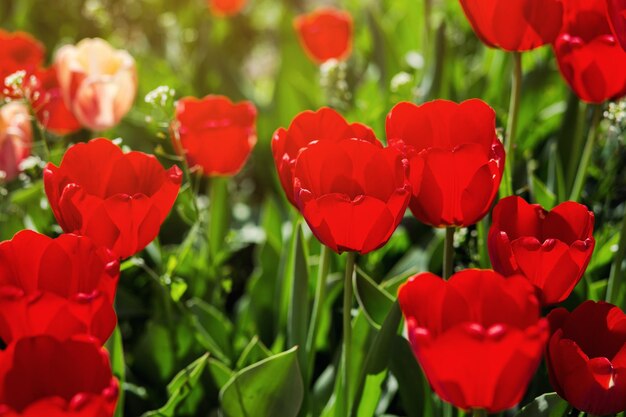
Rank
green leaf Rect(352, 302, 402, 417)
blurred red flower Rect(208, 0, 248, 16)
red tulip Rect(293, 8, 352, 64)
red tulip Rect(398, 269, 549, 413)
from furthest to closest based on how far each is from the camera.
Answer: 1. blurred red flower Rect(208, 0, 248, 16)
2. red tulip Rect(293, 8, 352, 64)
3. green leaf Rect(352, 302, 402, 417)
4. red tulip Rect(398, 269, 549, 413)

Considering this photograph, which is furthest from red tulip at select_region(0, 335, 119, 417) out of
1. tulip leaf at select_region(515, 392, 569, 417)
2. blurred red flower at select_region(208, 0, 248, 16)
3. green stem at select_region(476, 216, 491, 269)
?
blurred red flower at select_region(208, 0, 248, 16)

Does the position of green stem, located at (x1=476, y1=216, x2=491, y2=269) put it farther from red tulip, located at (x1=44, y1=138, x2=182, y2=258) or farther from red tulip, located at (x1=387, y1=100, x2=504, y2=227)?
red tulip, located at (x1=44, y1=138, x2=182, y2=258)

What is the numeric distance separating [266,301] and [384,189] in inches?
19.3

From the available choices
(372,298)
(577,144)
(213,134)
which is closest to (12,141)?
(213,134)

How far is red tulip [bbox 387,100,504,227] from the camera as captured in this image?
722 millimetres

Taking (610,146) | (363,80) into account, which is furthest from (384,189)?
(363,80)

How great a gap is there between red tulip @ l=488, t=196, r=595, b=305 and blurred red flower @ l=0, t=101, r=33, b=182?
61cm

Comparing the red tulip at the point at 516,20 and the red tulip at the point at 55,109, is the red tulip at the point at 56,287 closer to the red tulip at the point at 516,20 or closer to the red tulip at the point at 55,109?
the red tulip at the point at 516,20

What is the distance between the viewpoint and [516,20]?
842mm

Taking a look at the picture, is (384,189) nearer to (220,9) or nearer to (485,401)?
(485,401)

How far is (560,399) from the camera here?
77cm

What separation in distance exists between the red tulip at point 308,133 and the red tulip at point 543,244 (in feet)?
0.45

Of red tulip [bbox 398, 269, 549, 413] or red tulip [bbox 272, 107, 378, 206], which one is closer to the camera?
red tulip [bbox 398, 269, 549, 413]

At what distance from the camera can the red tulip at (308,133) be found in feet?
2.62
